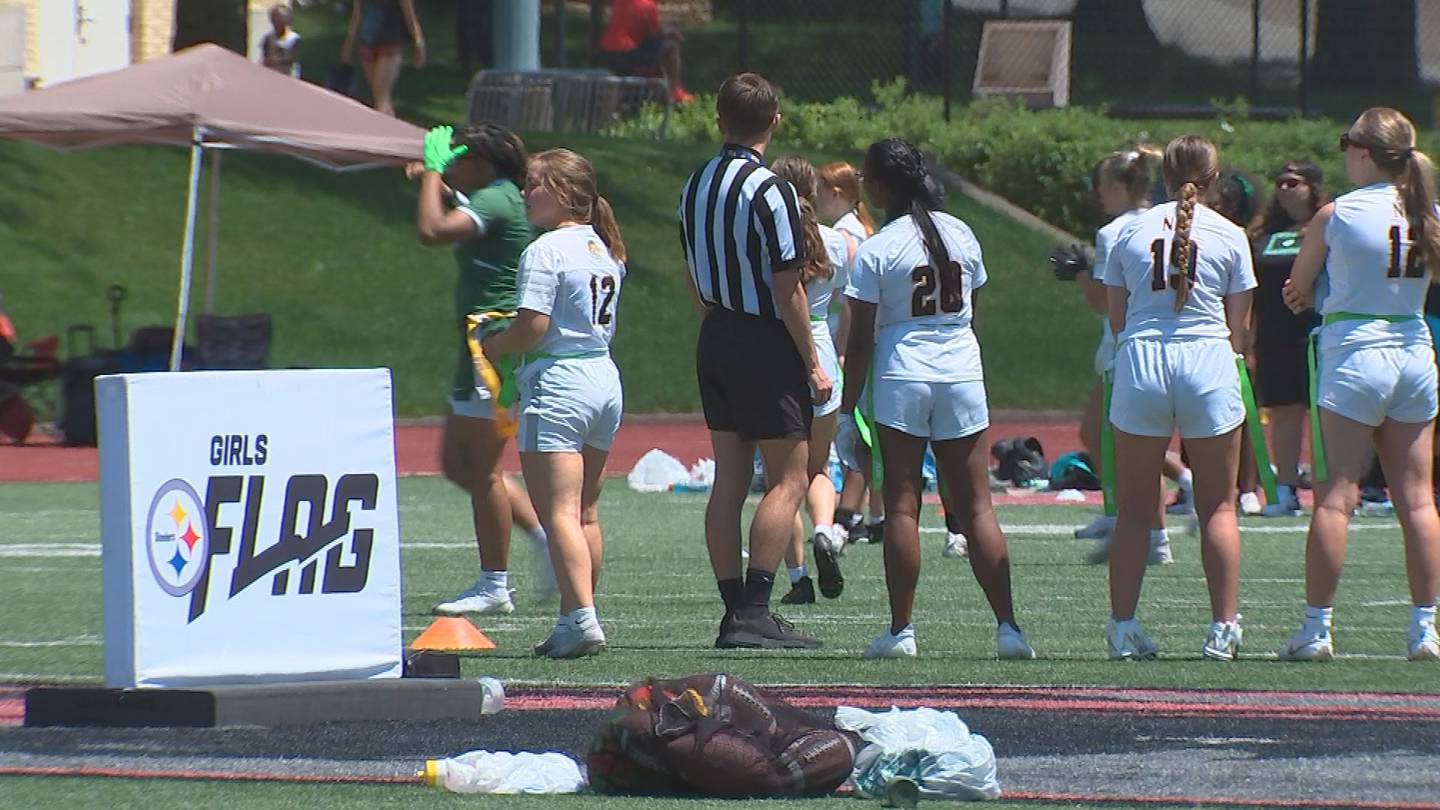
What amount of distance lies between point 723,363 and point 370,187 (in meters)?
18.7

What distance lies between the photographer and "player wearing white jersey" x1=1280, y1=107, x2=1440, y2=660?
29.2 feet

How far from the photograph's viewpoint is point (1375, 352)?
29.2 ft

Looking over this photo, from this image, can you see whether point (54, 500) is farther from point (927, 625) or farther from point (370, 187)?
point (370, 187)

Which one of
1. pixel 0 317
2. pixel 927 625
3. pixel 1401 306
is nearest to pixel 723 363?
pixel 927 625

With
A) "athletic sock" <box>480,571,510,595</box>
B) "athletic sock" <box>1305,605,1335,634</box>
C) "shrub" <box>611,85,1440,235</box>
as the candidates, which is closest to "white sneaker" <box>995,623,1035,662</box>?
"athletic sock" <box>1305,605,1335,634</box>

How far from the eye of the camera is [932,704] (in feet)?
25.4

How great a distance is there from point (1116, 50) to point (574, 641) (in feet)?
77.0

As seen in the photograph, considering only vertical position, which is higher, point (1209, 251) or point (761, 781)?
point (1209, 251)

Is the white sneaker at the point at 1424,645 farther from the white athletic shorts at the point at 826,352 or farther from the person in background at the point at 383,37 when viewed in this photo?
the person in background at the point at 383,37

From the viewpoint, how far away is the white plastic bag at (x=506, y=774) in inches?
250

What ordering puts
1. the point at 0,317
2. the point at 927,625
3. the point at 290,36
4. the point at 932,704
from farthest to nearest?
the point at 290,36
the point at 0,317
the point at 927,625
the point at 932,704

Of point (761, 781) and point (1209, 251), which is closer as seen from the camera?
point (761, 781)

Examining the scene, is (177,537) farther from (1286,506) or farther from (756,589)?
(1286,506)

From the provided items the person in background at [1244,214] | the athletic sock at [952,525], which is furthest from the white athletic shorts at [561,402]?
the athletic sock at [952,525]
